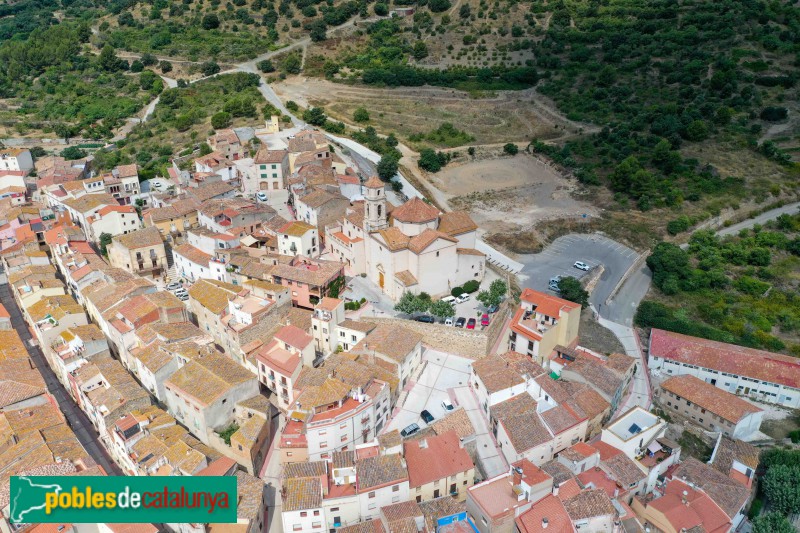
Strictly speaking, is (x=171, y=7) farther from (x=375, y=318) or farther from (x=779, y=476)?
(x=779, y=476)

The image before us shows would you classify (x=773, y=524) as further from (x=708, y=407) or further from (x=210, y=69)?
(x=210, y=69)

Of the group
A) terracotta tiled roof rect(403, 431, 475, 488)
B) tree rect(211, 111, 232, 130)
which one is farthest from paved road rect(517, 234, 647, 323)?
tree rect(211, 111, 232, 130)

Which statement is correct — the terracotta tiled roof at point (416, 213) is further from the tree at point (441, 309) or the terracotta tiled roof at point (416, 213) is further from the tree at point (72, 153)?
the tree at point (72, 153)

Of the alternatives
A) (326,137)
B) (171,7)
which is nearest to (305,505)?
(326,137)

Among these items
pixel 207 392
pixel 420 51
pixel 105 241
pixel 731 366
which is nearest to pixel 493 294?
pixel 731 366

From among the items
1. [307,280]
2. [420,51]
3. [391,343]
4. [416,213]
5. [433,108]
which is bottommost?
[433,108]

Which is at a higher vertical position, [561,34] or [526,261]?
[561,34]

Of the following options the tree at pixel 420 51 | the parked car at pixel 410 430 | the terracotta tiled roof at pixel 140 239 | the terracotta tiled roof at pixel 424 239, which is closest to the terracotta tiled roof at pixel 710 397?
the parked car at pixel 410 430

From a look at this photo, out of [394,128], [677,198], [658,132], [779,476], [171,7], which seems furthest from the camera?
[171,7]
